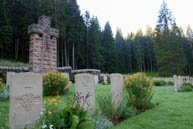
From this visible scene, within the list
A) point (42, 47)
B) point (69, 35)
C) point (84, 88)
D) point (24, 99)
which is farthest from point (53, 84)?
point (69, 35)

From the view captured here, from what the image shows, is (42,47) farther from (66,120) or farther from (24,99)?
(66,120)

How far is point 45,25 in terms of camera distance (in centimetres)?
982

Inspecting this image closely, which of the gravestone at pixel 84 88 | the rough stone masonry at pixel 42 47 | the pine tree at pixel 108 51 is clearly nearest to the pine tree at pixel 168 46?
the pine tree at pixel 108 51

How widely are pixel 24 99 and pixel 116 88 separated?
2.79m

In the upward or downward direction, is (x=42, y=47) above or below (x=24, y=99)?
above

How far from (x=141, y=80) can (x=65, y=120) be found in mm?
3492

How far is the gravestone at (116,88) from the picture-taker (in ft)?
14.6

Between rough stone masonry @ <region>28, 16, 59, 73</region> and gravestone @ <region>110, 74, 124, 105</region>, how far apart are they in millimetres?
6029

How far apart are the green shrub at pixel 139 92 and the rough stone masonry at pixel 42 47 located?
242 inches

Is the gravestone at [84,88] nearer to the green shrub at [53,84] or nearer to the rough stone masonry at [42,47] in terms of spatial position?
the green shrub at [53,84]

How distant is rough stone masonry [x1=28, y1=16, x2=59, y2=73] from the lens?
349 inches

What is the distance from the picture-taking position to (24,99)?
9.07ft

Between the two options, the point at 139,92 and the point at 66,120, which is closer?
the point at 66,120

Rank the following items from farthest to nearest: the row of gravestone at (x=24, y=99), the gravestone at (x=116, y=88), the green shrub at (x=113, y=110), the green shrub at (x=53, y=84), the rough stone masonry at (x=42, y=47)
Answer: the rough stone masonry at (x=42, y=47), the green shrub at (x=53, y=84), the gravestone at (x=116, y=88), the green shrub at (x=113, y=110), the row of gravestone at (x=24, y=99)
